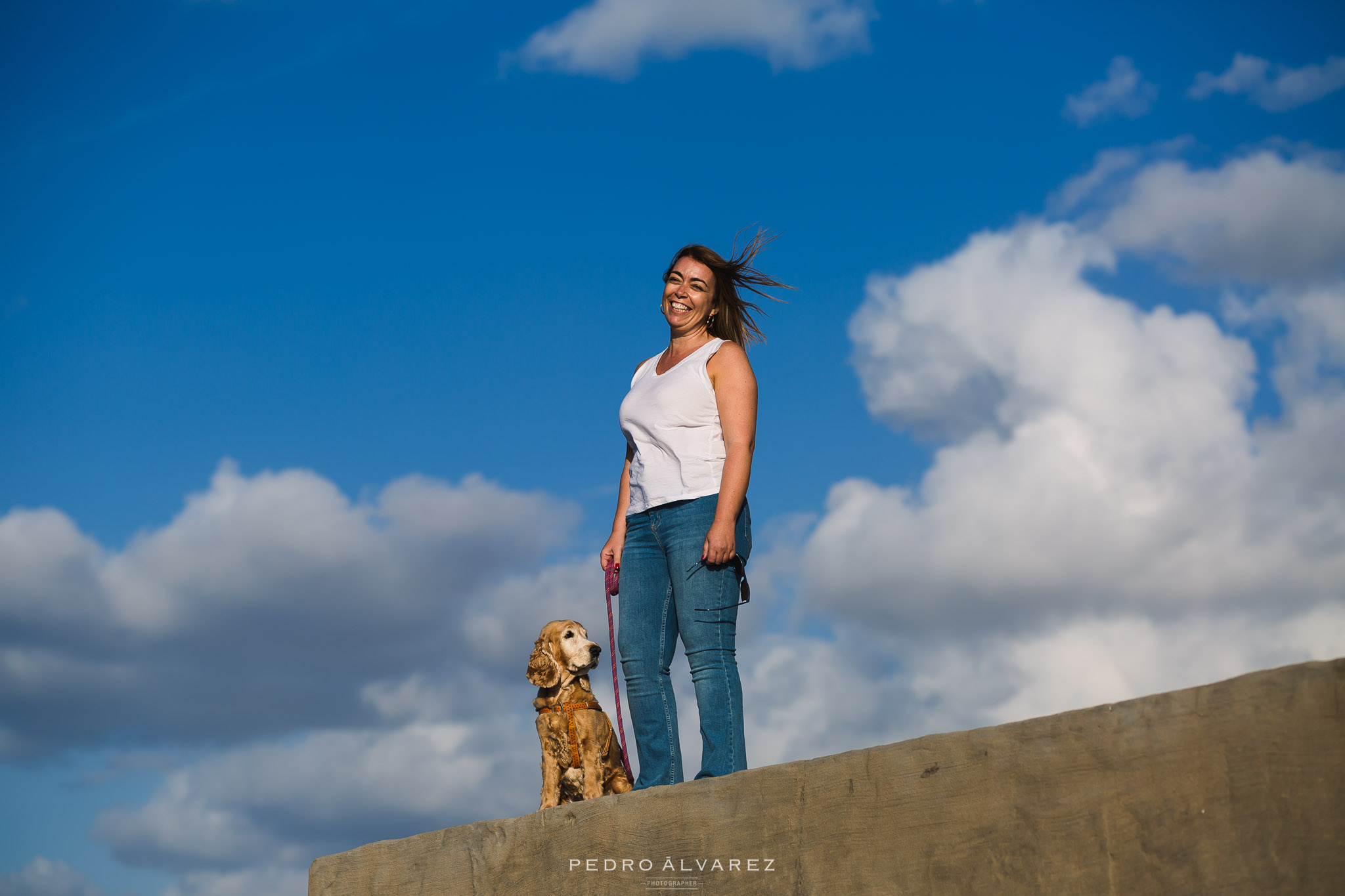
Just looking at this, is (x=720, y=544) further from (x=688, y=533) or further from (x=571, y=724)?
(x=571, y=724)

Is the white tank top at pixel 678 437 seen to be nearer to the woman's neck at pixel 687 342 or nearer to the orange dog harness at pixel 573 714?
the woman's neck at pixel 687 342

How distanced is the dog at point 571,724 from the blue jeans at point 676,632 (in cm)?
84

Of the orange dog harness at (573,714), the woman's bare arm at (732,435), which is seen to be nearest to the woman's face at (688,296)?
the woman's bare arm at (732,435)

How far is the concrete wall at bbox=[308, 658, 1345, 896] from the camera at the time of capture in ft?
9.20

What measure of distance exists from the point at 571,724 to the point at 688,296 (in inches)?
83.2

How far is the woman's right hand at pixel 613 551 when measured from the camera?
514 centimetres

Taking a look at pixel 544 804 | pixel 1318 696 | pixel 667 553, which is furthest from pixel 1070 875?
pixel 544 804

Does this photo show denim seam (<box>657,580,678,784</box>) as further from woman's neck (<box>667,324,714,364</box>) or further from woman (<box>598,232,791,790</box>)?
woman's neck (<box>667,324,714,364</box>)

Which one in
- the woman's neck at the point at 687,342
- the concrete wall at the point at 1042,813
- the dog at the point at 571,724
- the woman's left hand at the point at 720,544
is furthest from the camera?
the dog at the point at 571,724

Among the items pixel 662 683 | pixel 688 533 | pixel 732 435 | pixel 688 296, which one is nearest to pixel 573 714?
pixel 662 683

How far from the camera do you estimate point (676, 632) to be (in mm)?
4758

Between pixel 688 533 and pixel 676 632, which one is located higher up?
pixel 688 533

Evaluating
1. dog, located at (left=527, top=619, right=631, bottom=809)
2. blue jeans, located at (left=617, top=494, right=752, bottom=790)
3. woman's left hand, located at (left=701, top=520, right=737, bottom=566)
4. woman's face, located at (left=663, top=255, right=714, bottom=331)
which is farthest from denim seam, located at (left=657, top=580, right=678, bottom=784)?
woman's face, located at (left=663, top=255, right=714, bottom=331)

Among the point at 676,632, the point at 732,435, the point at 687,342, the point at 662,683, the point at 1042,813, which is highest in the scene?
the point at 687,342
